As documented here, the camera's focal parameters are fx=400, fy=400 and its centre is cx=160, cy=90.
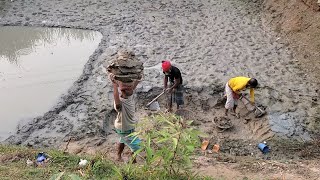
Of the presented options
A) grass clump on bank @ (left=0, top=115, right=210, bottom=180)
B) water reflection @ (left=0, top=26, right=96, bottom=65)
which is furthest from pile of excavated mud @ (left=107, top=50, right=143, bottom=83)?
water reflection @ (left=0, top=26, right=96, bottom=65)

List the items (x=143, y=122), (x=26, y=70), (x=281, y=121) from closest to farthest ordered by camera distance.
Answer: (x=143, y=122), (x=281, y=121), (x=26, y=70)

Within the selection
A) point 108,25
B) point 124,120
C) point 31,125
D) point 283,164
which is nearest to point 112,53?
point 108,25

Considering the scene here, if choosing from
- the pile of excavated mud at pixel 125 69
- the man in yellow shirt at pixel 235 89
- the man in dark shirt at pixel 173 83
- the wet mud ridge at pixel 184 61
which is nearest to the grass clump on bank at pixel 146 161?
the pile of excavated mud at pixel 125 69

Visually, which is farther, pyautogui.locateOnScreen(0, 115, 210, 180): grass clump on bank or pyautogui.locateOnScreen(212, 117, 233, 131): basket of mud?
pyautogui.locateOnScreen(212, 117, 233, 131): basket of mud

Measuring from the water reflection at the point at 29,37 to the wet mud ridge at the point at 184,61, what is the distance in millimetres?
252

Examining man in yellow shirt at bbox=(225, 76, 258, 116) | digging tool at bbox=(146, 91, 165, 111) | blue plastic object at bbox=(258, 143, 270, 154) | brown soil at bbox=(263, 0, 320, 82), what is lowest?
blue plastic object at bbox=(258, 143, 270, 154)

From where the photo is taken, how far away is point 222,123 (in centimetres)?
659

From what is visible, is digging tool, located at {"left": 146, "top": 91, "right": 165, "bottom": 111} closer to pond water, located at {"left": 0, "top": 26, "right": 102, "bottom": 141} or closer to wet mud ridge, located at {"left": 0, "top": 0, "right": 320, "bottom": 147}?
wet mud ridge, located at {"left": 0, "top": 0, "right": 320, "bottom": 147}

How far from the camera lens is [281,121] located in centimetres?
654

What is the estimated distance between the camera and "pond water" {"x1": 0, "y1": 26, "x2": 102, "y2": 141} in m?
7.21

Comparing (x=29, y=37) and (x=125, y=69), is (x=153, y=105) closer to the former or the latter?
(x=125, y=69)

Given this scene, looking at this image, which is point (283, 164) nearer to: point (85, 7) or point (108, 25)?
point (108, 25)

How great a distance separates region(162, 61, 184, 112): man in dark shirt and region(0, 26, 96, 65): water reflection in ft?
12.6

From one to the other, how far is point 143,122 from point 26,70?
5.97 meters
